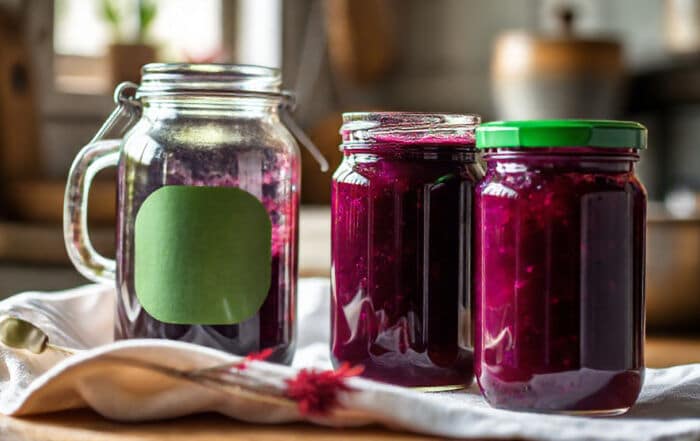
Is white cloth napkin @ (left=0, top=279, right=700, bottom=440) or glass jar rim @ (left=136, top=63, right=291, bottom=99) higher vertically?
glass jar rim @ (left=136, top=63, right=291, bottom=99)

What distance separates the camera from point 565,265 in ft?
1.86

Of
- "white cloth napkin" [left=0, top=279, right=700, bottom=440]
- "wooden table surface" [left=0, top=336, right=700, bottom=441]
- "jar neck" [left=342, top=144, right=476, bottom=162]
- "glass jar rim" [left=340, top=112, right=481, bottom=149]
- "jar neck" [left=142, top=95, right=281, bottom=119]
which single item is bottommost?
"wooden table surface" [left=0, top=336, right=700, bottom=441]

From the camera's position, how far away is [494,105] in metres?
2.96

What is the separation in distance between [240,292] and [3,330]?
0.16 meters

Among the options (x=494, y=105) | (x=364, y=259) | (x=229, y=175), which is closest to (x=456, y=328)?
(x=364, y=259)

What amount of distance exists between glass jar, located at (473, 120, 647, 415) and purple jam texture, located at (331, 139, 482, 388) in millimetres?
57

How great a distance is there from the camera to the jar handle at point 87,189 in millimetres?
751

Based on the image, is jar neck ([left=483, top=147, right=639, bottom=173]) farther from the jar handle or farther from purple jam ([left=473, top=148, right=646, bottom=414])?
the jar handle

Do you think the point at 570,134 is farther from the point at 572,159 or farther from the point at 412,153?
the point at 412,153

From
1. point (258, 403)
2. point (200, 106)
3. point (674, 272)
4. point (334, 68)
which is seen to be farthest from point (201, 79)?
point (334, 68)

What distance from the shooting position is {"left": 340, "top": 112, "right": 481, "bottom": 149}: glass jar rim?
664 millimetres

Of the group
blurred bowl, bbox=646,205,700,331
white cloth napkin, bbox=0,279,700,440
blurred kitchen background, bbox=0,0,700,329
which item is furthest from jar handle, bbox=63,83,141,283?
blurred kitchen background, bbox=0,0,700,329

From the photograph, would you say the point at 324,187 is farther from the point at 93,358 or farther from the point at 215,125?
the point at 93,358

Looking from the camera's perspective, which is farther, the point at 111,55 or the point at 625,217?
the point at 111,55
